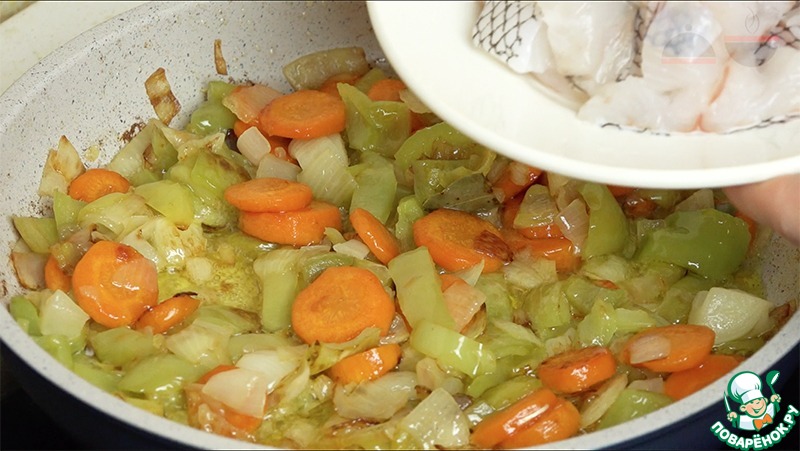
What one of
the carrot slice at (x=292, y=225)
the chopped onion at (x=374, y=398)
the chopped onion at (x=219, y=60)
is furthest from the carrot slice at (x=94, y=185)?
the chopped onion at (x=374, y=398)

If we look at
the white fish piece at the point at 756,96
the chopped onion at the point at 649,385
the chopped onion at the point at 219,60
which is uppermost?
the white fish piece at the point at 756,96

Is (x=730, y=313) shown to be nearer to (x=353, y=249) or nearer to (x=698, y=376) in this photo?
(x=698, y=376)

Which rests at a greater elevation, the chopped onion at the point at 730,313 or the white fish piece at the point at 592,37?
the white fish piece at the point at 592,37

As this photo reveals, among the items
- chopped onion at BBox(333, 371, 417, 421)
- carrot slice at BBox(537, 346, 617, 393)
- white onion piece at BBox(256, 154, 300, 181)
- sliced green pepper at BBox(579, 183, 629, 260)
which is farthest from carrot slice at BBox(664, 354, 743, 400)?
white onion piece at BBox(256, 154, 300, 181)

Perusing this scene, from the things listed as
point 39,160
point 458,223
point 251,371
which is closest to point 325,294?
point 251,371

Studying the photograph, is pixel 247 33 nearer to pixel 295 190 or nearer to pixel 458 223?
pixel 295 190

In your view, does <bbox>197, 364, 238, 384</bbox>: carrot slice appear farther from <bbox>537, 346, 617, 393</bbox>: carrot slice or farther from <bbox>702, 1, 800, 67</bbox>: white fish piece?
<bbox>702, 1, 800, 67</bbox>: white fish piece

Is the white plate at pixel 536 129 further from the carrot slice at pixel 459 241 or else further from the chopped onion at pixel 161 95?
the chopped onion at pixel 161 95
